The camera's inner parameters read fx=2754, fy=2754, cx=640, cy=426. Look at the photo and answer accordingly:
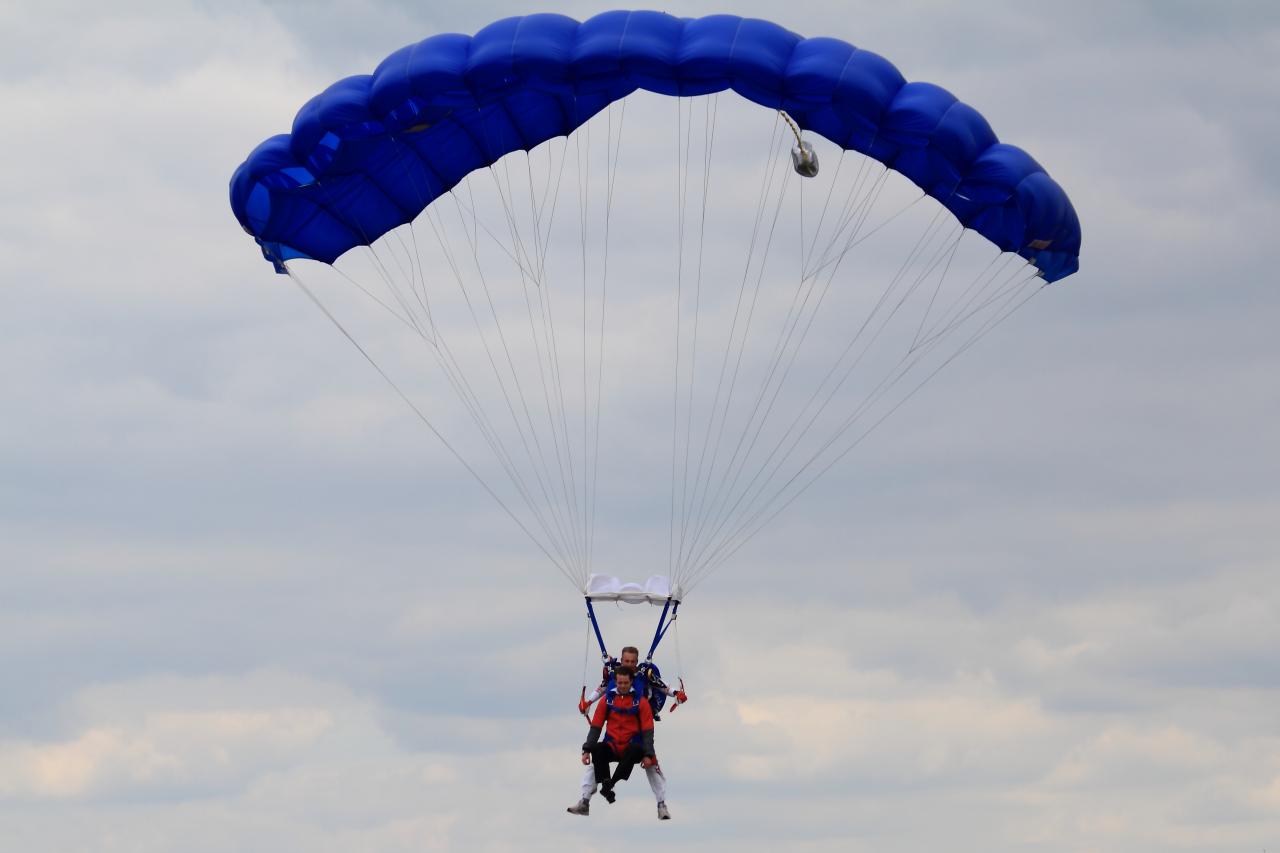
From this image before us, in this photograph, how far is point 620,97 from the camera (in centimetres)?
3095

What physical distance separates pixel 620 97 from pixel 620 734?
714 cm

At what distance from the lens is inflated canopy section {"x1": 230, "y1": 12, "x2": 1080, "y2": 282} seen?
2902 cm

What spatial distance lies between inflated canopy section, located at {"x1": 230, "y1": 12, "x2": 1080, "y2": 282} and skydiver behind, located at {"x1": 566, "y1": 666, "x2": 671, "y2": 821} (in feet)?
20.7

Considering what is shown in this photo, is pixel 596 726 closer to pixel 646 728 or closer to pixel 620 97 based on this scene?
pixel 646 728

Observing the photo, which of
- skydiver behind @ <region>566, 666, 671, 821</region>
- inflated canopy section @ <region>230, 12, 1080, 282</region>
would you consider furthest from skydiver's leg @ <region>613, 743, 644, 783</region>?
inflated canopy section @ <region>230, 12, 1080, 282</region>

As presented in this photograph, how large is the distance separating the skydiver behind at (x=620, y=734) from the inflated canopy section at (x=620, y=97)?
630 cm

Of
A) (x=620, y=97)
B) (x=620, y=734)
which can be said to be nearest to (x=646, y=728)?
(x=620, y=734)

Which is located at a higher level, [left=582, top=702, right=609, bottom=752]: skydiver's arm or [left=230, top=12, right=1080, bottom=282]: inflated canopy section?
[left=230, top=12, right=1080, bottom=282]: inflated canopy section

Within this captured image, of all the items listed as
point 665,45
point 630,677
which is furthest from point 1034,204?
point 630,677

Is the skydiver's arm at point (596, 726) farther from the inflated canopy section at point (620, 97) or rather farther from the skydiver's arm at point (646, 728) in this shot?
the inflated canopy section at point (620, 97)

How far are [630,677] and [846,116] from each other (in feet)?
21.1

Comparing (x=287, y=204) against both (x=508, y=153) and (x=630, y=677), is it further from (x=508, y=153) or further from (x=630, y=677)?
(x=630, y=677)

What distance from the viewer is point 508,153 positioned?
31656 mm

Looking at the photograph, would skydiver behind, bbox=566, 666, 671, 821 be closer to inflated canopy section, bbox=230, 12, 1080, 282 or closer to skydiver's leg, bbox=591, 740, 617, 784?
skydiver's leg, bbox=591, 740, 617, 784
